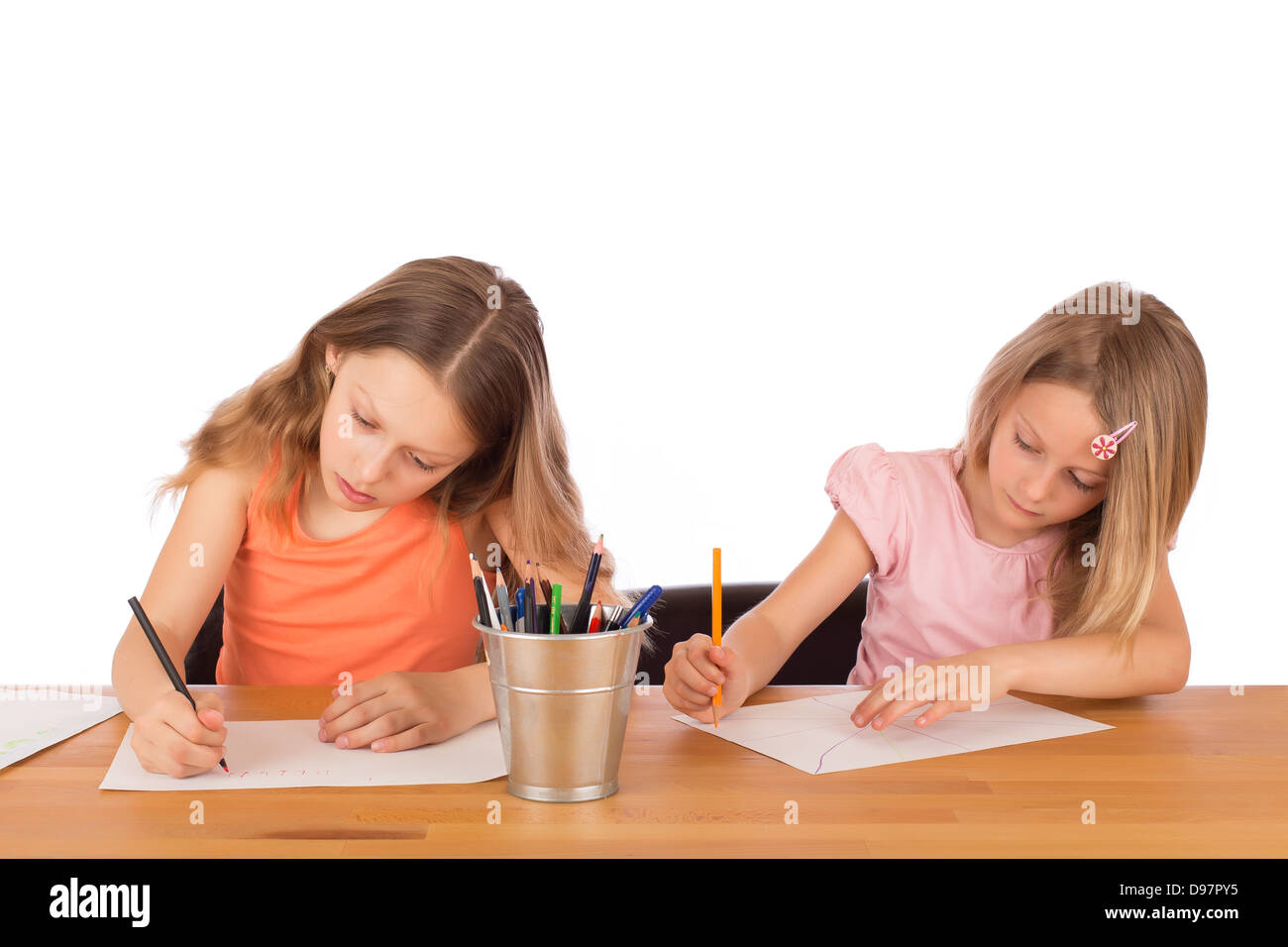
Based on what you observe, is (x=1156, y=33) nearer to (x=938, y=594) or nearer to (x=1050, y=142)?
(x=1050, y=142)

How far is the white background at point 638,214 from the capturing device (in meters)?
2.98

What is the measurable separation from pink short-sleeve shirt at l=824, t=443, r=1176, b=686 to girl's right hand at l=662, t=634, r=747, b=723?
1.64ft

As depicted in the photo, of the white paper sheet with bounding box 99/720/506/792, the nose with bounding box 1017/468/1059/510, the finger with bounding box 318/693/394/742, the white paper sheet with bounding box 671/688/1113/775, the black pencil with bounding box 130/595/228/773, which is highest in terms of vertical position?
the nose with bounding box 1017/468/1059/510

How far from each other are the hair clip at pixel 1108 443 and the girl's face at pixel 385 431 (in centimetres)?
78

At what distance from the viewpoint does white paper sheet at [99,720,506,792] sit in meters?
0.96

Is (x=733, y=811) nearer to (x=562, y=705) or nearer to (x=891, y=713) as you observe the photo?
(x=562, y=705)

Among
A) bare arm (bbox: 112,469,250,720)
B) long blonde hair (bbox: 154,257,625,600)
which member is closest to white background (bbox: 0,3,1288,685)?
long blonde hair (bbox: 154,257,625,600)

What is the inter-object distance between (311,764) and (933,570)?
1.00m

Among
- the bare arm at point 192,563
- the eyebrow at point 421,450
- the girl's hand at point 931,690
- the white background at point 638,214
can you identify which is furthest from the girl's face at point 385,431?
the white background at point 638,214

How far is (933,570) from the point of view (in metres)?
1.69

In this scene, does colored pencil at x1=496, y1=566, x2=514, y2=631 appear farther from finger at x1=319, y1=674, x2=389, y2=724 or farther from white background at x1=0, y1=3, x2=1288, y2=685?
white background at x1=0, y1=3, x2=1288, y2=685

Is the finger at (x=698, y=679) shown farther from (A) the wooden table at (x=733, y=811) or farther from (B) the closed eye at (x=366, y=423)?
(B) the closed eye at (x=366, y=423)

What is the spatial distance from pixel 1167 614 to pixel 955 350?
1.81 m

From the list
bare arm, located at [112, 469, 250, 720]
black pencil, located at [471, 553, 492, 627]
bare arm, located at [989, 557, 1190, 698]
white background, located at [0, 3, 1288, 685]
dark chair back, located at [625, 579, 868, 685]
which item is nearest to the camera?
black pencil, located at [471, 553, 492, 627]
